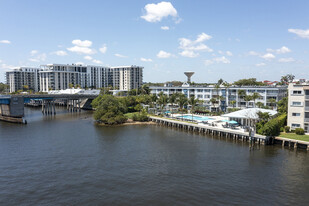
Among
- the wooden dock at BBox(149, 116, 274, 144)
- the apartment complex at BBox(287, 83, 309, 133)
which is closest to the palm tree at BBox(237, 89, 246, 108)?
the wooden dock at BBox(149, 116, 274, 144)

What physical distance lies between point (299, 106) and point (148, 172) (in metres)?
45.2

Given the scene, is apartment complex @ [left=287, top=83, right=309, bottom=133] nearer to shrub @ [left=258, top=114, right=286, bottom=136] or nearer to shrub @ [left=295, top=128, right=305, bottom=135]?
shrub @ [left=295, top=128, right=305, bottom=135]

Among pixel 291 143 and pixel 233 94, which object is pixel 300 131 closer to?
pixel 291 143

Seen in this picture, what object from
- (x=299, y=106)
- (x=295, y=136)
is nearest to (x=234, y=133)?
(x=295, y=136)

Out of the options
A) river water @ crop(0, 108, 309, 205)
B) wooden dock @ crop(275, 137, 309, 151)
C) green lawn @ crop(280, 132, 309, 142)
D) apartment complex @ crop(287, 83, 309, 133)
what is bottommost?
river water @ crop(0, 108, 309, 205)

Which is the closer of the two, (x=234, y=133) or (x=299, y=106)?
(x=299, y=106)

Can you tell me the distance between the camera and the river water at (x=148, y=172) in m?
31.7

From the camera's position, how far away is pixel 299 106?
59.8 metres

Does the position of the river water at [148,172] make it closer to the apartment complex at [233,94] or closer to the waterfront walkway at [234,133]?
the waterfront walkway at [234,133]

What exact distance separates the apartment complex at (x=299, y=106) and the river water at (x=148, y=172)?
35.3ft

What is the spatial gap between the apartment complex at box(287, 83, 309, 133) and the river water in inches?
424

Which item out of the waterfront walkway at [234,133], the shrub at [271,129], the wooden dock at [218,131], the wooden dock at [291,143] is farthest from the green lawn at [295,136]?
the wooden dock at [218,131]

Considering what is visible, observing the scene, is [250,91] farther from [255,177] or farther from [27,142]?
[27,142]

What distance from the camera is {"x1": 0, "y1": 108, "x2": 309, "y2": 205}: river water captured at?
3170 cm
